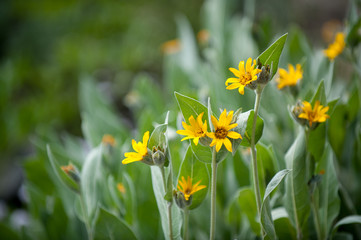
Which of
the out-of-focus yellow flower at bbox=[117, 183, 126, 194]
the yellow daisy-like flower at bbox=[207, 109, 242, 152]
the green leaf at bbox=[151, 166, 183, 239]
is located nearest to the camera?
the yellow daisy-like flower at bbox=[207, 109, 242, 152]

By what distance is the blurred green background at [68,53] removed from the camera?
1409 mm

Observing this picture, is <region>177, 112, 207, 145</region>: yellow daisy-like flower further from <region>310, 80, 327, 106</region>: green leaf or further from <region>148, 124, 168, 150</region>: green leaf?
<region>310, 80, 327, 106</region>: green leaf

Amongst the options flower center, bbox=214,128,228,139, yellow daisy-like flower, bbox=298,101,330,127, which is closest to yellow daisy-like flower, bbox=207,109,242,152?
flower center, bbox=214,128,228,139

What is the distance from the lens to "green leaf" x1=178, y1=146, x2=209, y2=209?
0.51 meters

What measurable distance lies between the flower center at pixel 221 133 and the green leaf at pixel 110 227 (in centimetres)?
24

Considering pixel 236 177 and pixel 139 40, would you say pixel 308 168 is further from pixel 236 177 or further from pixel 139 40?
pixel 139 40

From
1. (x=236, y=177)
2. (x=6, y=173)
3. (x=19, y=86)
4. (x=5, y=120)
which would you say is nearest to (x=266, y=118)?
(x=236, y=177)

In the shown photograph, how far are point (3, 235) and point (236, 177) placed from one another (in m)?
0.54

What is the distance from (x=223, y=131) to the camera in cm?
43

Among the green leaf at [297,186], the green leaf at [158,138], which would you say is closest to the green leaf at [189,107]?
the green leaf at [158,138]

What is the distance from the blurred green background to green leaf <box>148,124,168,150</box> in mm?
879

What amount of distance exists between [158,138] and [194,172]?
0.28 ft

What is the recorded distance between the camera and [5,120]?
131cm

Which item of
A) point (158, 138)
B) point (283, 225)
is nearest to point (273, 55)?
point (158, 138)
